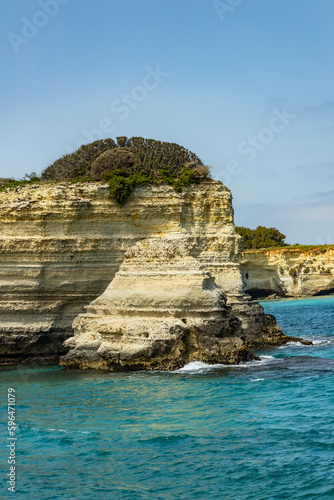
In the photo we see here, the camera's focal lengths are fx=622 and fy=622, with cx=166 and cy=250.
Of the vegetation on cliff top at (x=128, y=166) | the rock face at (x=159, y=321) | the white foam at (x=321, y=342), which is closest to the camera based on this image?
the rock face at (x=159, y=321)

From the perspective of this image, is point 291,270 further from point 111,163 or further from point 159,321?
point 159,321

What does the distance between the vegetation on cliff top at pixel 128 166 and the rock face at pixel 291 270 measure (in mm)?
43963

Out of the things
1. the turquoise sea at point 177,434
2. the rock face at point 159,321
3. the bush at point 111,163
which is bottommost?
the turquoise sea at point 177,434

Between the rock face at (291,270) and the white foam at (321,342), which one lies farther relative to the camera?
the rock face at (291,270)

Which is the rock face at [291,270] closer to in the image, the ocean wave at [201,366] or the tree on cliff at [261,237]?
the tree on cliff at [261,237]

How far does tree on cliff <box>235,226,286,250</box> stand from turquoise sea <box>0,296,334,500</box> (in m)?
67.0

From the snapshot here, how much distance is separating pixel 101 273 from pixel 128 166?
17.3 feet

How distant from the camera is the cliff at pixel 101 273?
21.8 metres

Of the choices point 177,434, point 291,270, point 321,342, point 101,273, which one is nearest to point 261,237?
point 291,270

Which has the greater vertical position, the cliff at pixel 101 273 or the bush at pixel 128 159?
the bush at pixel 128 159

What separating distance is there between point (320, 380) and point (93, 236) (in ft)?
37.2

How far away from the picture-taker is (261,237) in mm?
89625

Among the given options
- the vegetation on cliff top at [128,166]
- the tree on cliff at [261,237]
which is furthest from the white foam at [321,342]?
the tree on cliff at [261,237]

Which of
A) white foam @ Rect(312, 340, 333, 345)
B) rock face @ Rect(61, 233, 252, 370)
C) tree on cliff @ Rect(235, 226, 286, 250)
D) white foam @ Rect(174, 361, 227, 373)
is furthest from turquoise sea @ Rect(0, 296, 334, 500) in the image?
tree on cliff @ Rect(235, 226, 286, 250)
